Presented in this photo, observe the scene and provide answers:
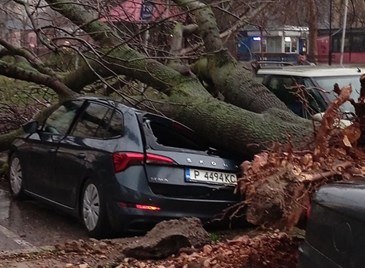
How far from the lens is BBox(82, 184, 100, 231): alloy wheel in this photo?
27.1ft

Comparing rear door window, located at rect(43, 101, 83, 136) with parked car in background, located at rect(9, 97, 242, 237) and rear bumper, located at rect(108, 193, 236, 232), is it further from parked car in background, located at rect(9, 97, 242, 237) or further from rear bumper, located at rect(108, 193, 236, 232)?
rear bumper, located at rect(108, 193, 236, 232)

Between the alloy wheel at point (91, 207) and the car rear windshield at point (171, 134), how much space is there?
85cm

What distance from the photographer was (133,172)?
798 cm

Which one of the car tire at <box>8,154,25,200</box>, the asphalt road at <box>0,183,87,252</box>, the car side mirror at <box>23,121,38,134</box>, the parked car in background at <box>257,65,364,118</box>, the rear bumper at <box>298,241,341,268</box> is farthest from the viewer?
the parked car in background at <box>257,65,364,118</box>

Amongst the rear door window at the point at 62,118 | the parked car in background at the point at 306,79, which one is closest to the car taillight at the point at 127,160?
the rear door window at the point at 62,118

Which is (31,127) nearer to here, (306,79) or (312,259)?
(306,79)

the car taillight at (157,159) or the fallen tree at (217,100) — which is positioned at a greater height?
the fallen tree at (217,100)

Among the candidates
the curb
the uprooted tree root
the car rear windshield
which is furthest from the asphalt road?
the uprooted tree root

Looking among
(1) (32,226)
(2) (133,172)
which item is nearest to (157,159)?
(2) (133,172)

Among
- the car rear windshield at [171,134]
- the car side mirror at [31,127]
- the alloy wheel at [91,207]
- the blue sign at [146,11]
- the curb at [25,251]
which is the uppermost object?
the blue sign at [146,11]

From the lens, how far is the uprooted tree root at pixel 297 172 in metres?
5.34

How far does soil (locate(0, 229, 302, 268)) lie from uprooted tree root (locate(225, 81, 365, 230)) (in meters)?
0.66

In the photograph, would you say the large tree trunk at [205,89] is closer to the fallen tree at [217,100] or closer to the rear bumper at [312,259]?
the fallen tree at [217,100]

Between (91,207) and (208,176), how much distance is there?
1.29 meters
